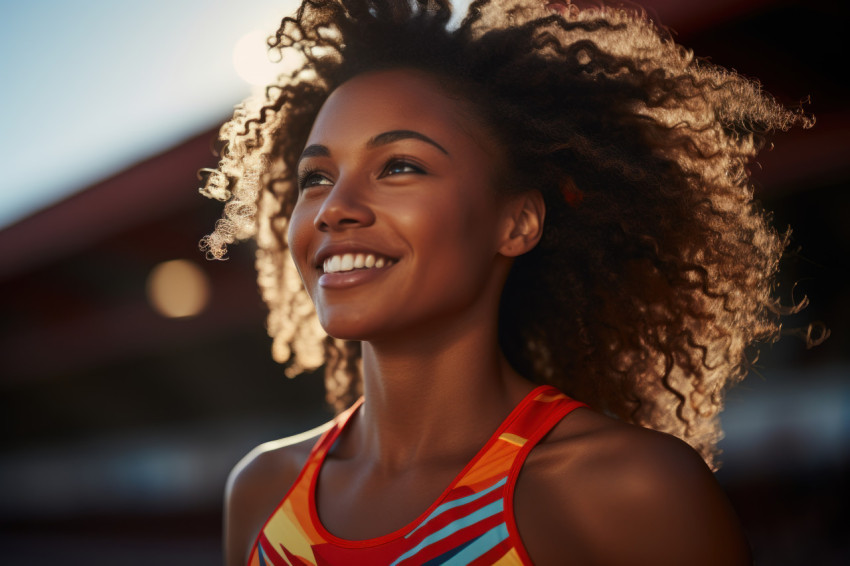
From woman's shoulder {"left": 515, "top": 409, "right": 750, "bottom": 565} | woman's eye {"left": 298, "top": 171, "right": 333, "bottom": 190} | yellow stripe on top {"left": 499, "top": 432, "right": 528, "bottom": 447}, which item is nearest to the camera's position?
woman's shoulder {"left": 515, "top": 409, "right": 750, "bottom": 565}

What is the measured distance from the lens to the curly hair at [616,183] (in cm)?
175

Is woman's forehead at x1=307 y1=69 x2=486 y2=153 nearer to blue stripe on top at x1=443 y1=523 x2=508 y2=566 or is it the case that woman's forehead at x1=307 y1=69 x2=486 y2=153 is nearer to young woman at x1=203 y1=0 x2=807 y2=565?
young woman at x1=203 y1=0 x2=807 y2=565

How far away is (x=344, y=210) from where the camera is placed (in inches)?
57.6

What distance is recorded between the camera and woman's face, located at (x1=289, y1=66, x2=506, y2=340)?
4.79 ft

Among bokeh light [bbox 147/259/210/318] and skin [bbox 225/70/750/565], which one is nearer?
skin [bbox 225/70/750/565]

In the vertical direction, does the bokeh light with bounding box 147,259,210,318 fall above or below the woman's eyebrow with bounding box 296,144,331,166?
above

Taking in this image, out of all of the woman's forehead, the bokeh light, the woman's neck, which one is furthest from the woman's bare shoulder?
the bokeh light

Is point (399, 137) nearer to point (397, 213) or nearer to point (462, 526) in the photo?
point (397, 213)

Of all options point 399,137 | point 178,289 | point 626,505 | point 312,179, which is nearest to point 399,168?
point 399,137

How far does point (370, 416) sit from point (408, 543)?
1.33 ft

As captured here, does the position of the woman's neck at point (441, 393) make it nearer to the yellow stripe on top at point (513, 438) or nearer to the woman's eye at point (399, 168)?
the yellow stripe on top at point (513, 438)

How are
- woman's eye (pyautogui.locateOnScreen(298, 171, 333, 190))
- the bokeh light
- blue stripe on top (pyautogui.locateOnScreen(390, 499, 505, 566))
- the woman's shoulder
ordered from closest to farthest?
the woman's shoulder
blue stripe on top (pyautogui.locateOnScreen(390, 499, 505, 566))
woman's eye (pyautogui.locateOnScreen(298, 171, 333, 190))
the bokeh light

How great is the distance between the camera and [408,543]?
138 centimetres

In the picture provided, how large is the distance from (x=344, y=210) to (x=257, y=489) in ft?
2.78
